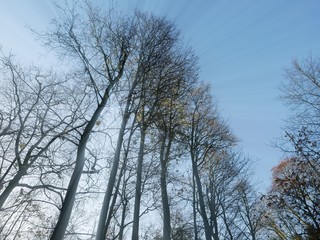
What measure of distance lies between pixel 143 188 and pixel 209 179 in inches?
158

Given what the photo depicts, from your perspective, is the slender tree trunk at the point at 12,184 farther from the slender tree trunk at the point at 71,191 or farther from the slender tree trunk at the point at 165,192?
the slender tree trunk at the point at 165,192

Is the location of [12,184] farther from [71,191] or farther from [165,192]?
[165,192]

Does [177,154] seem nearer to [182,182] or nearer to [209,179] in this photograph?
[182,182]

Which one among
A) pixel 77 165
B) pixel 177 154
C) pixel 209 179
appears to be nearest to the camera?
pixel 77 165

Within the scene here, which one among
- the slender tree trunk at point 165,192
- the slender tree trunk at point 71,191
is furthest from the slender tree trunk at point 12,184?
the slender tree trunk at point 165,192

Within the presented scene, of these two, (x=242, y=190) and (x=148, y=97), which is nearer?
(x=148, y=97)

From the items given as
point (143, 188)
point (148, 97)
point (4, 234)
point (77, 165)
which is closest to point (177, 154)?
point (143, 188)

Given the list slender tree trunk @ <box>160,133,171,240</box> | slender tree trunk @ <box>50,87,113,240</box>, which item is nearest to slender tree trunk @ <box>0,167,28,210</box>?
slender tree trunk @ <box>50,87,113,240</box>

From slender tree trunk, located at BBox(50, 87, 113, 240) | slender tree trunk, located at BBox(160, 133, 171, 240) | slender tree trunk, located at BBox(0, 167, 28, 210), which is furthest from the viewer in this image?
slender tree trunk, located at BBox(160, 133, 171, 240)

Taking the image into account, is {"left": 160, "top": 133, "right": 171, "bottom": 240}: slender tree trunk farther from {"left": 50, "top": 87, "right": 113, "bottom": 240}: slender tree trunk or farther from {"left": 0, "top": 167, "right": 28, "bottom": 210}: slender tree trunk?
{"left": 0, "top": 167, "right": 28, "bottom": 210}: slender tree trunk

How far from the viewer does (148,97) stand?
27.3 ft

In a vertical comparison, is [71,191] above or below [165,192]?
below

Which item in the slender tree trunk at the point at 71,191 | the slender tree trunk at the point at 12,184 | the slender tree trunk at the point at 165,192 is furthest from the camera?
the slender tree trunk at the point at 165,192

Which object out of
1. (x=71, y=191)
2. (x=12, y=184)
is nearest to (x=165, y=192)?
(x=71, y=191)
